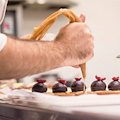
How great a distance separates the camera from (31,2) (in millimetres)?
4289

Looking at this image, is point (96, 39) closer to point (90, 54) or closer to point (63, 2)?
point (63, 2)

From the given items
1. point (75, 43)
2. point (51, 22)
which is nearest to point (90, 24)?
point (51, 22)

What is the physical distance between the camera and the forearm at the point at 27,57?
3.18 feet

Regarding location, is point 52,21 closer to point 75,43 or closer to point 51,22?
point 51,22

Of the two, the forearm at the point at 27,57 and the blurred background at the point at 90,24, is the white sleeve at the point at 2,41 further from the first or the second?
the blurred background at the point at 90,24

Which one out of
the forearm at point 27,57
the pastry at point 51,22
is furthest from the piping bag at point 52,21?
the forearm at point 27,57

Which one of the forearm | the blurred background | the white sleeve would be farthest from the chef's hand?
the blurred background

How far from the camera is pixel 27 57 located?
1012 millimetres

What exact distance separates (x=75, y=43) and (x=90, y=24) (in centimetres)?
321

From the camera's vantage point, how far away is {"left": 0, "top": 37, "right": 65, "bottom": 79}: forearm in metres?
0.97

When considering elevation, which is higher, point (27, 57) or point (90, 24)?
point (90, 24)

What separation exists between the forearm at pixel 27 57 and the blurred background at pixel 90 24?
2.94 m

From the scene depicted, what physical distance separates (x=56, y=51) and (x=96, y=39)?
3.20m

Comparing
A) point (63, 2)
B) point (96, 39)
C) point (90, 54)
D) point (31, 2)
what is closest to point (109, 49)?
point (96, 39)
